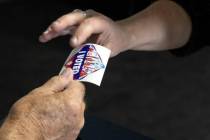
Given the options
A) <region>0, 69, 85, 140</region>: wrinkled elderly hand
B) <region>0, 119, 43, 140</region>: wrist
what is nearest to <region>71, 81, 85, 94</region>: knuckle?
<region>0, 69, 85, 140</region>: wrinkled elderly hand

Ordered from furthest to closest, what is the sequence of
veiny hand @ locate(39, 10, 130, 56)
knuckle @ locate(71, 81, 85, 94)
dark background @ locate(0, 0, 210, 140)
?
dark background @ locate(0, 0, 210, 140) → veiny hand @ locate(39, 10, 130, 56) → knuckle @ locate(71, 81, 85, 94)

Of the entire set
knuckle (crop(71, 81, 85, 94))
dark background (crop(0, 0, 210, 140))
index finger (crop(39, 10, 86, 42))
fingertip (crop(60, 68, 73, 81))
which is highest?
index finger (crop(39, 10, 86, 42))

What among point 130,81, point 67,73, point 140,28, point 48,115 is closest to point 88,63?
point 67,73

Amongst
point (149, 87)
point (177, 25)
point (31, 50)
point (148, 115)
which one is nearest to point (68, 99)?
point (177, 25)

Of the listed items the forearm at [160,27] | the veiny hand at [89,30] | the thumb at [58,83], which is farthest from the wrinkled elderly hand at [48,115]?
the forearm at [160,27]

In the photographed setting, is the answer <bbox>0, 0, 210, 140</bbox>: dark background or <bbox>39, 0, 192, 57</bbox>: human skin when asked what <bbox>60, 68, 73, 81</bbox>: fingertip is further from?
<bbox>0, 0, 210, 140</bbox>: dark background

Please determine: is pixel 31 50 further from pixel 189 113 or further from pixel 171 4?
pixel 171 4

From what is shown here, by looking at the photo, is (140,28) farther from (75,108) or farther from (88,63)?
(75,108)

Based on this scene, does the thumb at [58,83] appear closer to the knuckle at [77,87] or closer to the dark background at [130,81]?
the knuckle at [77,87]
